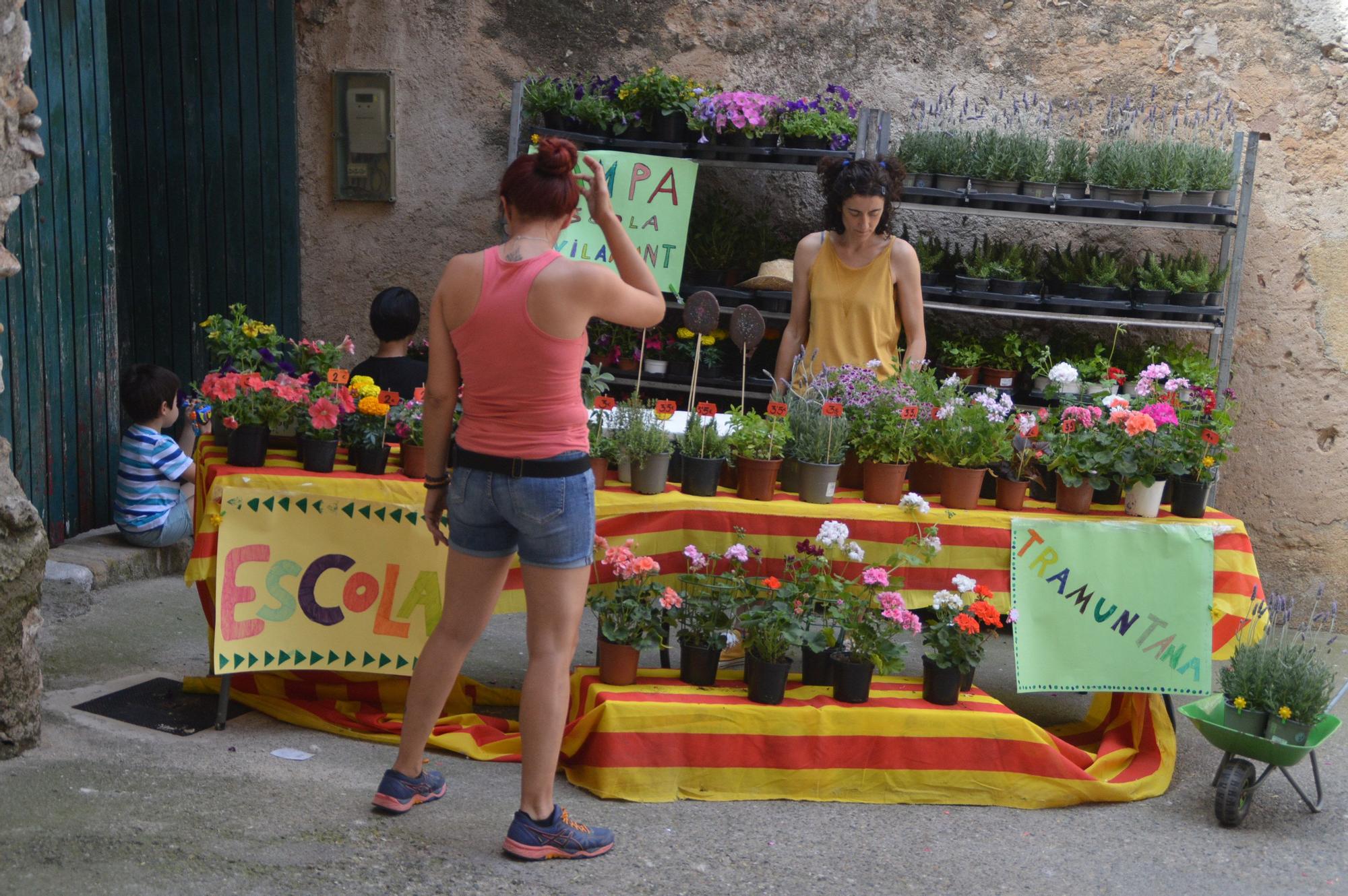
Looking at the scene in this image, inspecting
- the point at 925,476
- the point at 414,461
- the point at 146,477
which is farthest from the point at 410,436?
the point at 146,477

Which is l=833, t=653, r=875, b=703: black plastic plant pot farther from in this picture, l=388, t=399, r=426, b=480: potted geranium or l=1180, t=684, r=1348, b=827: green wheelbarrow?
l=388, t=399, r=426, b=480: potted geranium

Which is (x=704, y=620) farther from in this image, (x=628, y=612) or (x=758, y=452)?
(x=758, y=452)

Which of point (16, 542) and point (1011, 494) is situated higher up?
point (1011, 494)

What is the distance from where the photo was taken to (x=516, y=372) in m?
3.14

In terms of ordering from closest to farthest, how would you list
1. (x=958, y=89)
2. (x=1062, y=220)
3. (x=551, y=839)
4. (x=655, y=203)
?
(x=551, y=839) → (x=655, y=203) → (x=1062, y=220) → (x=958, y=89)

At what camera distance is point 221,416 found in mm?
4090

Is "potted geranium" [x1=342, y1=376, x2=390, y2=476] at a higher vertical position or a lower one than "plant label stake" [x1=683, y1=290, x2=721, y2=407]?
lower

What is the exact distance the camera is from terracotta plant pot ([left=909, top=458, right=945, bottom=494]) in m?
4.31

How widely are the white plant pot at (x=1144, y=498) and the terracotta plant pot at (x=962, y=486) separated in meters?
0.50

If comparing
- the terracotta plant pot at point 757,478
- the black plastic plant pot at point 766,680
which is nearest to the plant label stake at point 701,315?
the terracotta plant pot at point 757,478

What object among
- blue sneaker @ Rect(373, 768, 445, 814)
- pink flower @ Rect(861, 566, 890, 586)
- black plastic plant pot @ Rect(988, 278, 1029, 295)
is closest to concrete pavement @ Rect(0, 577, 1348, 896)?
blue sneaker @ Rect(373, 768, 445, 814)

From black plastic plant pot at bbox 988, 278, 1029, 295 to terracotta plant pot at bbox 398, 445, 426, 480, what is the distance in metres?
3.17

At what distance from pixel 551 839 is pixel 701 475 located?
4.31 feet

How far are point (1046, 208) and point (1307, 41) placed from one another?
1624 millimetres
